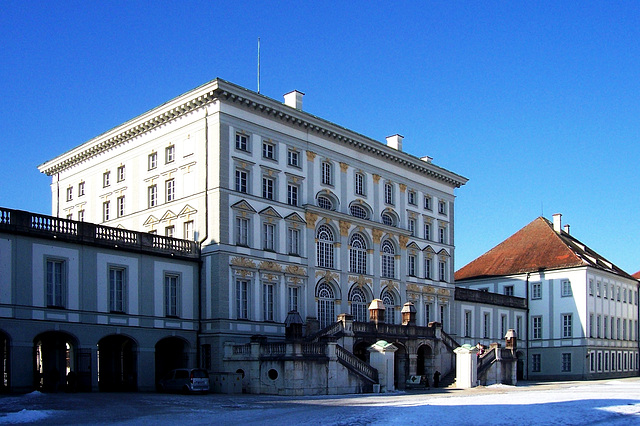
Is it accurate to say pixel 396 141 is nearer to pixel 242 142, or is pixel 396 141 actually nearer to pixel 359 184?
pixel 359 184

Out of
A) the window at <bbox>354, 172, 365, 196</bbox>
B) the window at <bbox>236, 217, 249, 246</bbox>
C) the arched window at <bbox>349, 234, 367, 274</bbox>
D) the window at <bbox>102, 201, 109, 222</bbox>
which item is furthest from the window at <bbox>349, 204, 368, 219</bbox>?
the window at <bbox>102, 201, 109, 222</bbox>

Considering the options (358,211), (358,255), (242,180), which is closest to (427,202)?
(358,211)

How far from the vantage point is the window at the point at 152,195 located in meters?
45.9

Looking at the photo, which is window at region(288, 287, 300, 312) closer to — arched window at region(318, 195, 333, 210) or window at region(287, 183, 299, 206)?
window at region(287, 183, 299, 206)

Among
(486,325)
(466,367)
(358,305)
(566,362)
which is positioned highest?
(358,305)

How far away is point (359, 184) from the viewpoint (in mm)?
51438

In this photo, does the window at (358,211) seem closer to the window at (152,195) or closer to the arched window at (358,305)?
the arched window at (358,305)

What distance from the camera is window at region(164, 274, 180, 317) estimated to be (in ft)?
134

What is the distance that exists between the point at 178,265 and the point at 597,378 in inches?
1706

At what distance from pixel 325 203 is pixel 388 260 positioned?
7.22m

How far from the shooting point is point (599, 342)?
70.5 m

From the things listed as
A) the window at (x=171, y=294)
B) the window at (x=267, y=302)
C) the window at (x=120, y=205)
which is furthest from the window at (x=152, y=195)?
the window at (x=267, y=302)

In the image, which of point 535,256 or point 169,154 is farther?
point 535,256

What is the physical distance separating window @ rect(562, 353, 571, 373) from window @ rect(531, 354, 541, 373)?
2.25 meters
